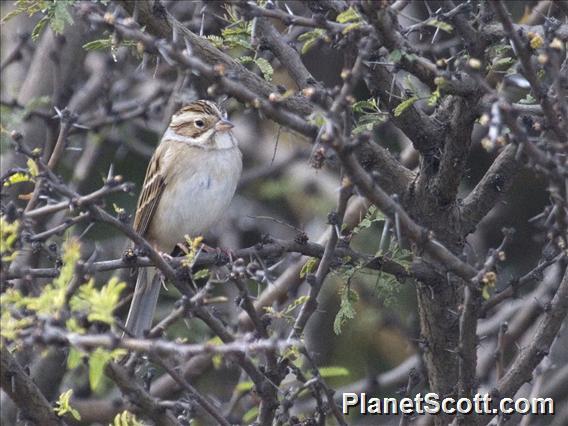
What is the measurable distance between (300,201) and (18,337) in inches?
227

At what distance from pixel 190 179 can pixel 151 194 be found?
0.31m

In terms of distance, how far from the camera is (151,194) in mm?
6820

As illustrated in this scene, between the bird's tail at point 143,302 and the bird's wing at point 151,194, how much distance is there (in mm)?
412

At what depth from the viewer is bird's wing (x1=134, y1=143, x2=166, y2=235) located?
6781 mm

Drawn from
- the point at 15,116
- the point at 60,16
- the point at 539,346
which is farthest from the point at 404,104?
the point at 15,116

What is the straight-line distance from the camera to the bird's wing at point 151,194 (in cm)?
678

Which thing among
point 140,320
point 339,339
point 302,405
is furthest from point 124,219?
point 339,339

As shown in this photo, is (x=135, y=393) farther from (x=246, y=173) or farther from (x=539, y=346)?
(x=246, y=173)

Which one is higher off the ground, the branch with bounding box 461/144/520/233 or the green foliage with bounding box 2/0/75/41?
the green foliage with bounding box 2/0/75/41

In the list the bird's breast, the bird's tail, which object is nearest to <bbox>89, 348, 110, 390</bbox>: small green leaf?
the bird's tail

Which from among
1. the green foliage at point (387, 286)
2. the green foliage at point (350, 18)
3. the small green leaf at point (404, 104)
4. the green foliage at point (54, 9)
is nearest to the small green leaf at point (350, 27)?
the green foliage at point (350, 18)

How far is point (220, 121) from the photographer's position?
6.64 meters

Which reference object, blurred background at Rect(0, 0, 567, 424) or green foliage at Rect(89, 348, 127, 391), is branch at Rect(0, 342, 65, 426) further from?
blurred background at Rect(0, 0, 567, 424)

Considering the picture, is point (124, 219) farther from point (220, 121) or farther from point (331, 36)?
→ point (220, 121)
